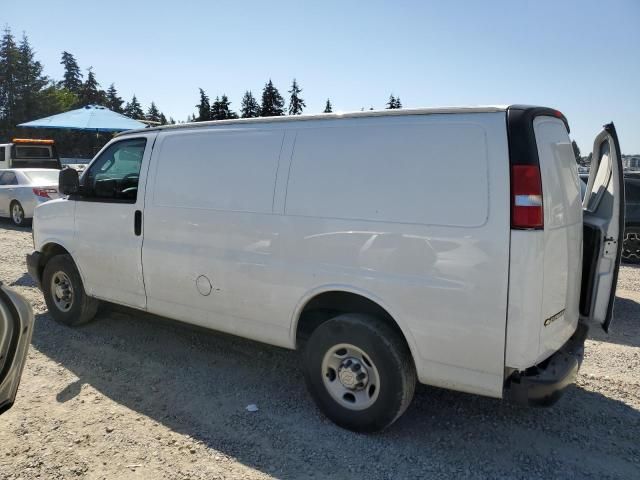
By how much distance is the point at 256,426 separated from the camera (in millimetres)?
3533

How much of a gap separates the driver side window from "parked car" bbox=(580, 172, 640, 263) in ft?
26.6

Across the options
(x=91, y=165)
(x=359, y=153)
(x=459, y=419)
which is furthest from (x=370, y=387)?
(x=91, y=165)

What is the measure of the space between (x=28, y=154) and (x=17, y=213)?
579cm

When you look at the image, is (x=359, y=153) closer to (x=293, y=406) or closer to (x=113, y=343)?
(x=293, y=406)

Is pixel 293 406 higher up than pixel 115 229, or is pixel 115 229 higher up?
pixel 115 229

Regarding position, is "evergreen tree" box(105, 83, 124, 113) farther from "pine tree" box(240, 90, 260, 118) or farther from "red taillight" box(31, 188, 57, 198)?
"red taillight" box(31, 188, 57, 198)

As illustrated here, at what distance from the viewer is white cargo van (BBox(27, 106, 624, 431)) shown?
2.81 meters

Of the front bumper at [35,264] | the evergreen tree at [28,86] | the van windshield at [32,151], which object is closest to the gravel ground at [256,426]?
the front bumper at [35,264]

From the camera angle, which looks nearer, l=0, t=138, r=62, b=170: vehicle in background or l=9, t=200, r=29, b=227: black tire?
l=9, t=200, r=29, b=227: black tire

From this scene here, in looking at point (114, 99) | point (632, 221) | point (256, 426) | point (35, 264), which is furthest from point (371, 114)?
point (114, 99)

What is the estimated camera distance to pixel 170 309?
4.40 m

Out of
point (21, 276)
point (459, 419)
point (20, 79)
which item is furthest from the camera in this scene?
point (20, 79)

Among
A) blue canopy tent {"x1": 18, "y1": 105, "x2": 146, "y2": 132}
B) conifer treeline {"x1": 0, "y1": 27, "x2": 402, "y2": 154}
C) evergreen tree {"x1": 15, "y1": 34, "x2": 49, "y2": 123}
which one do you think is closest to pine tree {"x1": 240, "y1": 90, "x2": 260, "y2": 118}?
conifer treeline {"x1": 0, "y1": 27, "x2": 402, "y2": 154}

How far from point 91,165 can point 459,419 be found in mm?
4105
